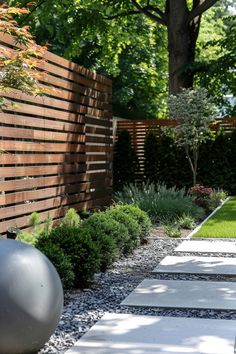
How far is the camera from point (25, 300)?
13.2 ft

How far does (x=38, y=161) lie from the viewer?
9.86m

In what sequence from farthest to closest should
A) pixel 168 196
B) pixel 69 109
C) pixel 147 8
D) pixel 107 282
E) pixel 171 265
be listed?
pixel 147 8 < pixel 168 196 < pixel 69 109 < pixel 171 265 < pixel 107 282

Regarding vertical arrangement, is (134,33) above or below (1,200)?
above

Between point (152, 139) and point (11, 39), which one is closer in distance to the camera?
point (11, 39)

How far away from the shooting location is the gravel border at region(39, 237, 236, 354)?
192 inches

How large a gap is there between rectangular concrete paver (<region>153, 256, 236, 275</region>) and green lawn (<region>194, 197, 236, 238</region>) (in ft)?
6.11

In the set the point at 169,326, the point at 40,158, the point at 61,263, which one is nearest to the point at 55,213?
the point at 40,158

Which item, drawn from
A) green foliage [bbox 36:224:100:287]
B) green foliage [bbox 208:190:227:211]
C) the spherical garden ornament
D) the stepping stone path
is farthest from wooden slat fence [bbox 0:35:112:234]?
the spherical garden ornament

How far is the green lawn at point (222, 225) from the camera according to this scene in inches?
395

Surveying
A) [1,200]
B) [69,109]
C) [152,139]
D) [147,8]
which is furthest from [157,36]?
[1,200]

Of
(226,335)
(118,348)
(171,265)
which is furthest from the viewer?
(171,265)

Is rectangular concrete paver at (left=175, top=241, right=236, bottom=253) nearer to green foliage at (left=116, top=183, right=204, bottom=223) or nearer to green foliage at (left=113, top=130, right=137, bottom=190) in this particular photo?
green foliage at (left=116, top=183, right=204, bottom=223)

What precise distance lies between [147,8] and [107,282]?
41.9ft

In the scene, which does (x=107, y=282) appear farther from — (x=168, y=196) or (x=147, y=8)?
(x=147, y=8)
